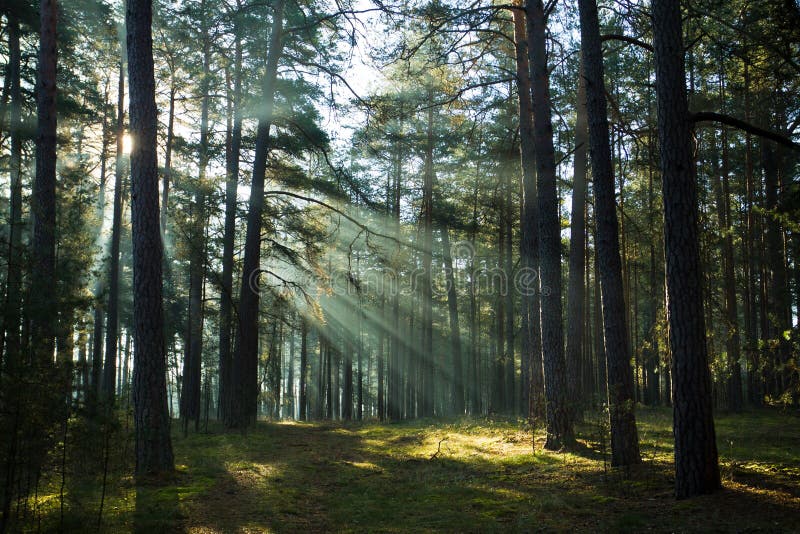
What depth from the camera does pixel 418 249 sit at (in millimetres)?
14523

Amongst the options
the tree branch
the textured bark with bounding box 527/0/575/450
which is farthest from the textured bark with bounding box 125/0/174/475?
the tree branch

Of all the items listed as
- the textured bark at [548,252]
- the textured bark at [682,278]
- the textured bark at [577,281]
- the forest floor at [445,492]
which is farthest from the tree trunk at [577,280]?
the textured bark at [682,278]

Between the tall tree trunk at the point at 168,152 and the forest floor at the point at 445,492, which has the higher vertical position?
the tall tree trunk at the point at 168,152

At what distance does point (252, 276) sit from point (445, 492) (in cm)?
985

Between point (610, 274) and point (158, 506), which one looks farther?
point (610, 274)

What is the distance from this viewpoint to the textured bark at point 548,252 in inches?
407

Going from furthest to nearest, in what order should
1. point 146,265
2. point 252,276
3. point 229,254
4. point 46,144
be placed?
point 229,254 → point 252,276 → point 46,144 → point 146,265

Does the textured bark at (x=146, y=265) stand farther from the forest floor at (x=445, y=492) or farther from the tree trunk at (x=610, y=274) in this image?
the tree trunk at (x=610, y=274)

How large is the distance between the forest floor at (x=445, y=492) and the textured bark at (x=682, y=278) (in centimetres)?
54

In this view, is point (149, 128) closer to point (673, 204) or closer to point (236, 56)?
point (673, 204)

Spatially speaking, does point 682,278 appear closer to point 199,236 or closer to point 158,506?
point 158,506

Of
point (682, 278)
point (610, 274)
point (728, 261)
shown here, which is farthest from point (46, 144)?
point (728, 261)

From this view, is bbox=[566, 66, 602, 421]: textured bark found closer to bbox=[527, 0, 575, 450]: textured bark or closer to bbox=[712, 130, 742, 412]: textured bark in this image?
bbox=[527, 0, 575, 450]: textured bark

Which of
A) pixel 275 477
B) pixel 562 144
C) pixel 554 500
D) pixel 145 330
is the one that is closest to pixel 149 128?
pixel 145 330
